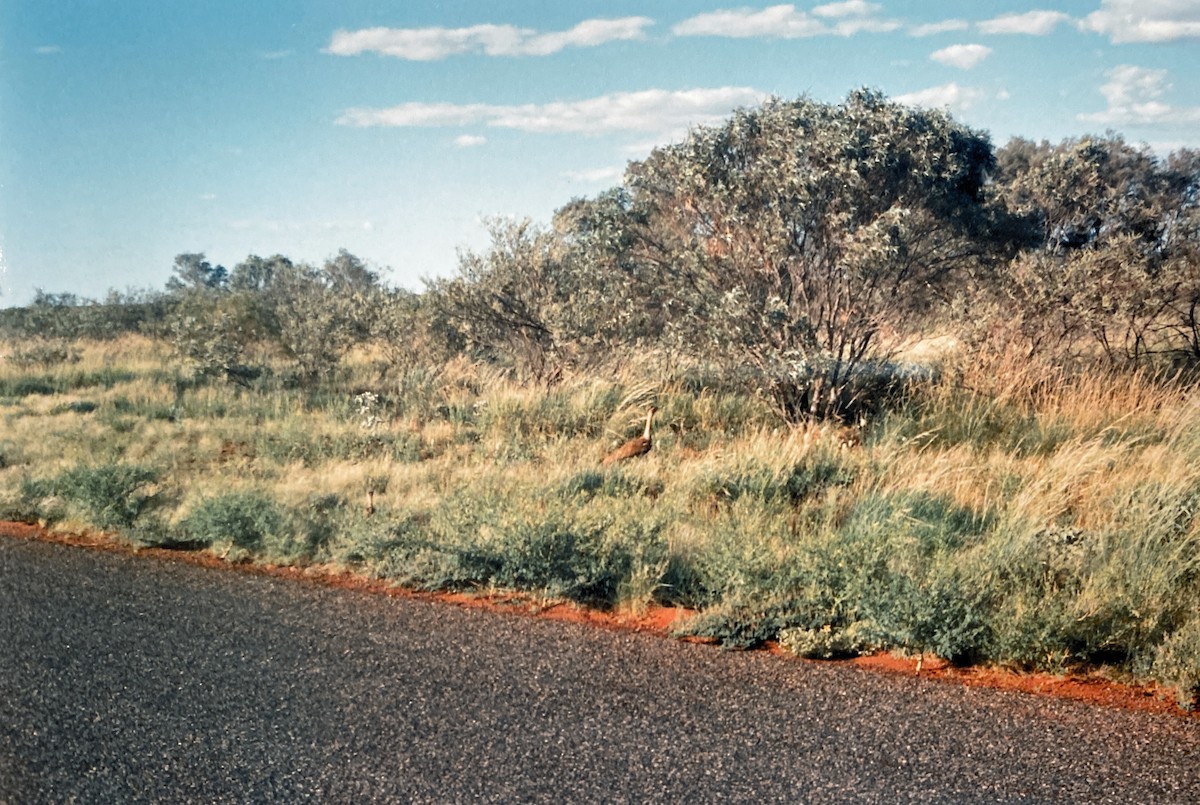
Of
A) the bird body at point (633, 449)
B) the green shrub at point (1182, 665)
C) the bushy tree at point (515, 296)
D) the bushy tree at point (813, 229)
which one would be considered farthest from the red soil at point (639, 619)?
the bushy tree at point (515, 296)

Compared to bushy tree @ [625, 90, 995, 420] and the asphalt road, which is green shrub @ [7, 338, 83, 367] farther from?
the asphalt road

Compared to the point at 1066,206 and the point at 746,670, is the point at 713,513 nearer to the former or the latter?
the point at 746,670

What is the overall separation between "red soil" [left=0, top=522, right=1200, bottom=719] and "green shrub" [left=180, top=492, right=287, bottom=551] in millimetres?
190

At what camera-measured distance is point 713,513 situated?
8.75 meters

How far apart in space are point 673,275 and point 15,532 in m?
7.29

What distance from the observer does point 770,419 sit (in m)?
12.1

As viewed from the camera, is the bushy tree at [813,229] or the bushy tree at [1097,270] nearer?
the bushy tree at [813,229]

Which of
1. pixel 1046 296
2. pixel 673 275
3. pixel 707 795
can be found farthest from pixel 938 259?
pixel 707 795

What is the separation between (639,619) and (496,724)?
82.5 inches

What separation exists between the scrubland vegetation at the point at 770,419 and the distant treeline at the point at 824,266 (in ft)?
0.16

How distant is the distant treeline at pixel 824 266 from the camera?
1119 cm

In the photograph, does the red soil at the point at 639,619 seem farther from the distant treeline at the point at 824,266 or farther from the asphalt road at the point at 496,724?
the distant treeline at the point at 824,266

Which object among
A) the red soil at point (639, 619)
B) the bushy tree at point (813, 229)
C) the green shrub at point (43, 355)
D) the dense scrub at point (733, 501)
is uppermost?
the bushy tree at point (813, 229)

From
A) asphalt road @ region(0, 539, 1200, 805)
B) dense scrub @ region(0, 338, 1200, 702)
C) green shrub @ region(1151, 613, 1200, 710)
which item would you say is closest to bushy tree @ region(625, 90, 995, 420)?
dense scrub @ region(0, 338, 1200, 702)
